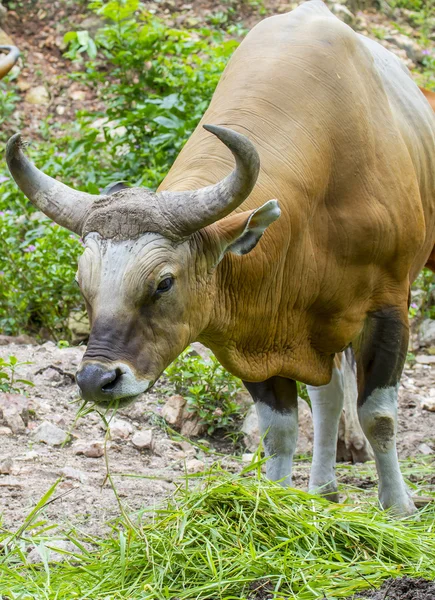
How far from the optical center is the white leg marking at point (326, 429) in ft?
18.5

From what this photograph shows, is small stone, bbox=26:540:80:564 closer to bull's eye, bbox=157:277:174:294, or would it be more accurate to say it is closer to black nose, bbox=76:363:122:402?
black nose, bbox=76:363:122:402

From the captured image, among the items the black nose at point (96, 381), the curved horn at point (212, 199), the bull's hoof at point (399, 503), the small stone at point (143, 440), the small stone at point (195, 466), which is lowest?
the small stone at point (143, 440)

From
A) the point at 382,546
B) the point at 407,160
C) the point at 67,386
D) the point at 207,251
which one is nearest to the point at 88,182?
the point at 67,386

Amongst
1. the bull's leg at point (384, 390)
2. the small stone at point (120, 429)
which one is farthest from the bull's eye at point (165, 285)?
the small stone at point (120, 429)

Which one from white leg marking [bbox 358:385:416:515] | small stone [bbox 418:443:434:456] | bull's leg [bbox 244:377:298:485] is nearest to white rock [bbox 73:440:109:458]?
bull's leg [bbox 244:377:298:485]

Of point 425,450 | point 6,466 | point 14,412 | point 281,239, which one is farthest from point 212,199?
point 425,450

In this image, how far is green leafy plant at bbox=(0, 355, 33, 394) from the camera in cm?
582

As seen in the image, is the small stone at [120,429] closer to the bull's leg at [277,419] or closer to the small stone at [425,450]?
the bull's leg at [277,419]

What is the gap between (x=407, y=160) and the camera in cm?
509

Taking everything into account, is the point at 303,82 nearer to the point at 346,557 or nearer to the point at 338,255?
the point at 338,255

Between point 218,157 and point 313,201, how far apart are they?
20.6 inches

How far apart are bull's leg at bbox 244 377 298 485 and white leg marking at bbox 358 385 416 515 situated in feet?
1.36

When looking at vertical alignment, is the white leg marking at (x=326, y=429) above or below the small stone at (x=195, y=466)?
above

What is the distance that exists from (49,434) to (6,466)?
58cm
